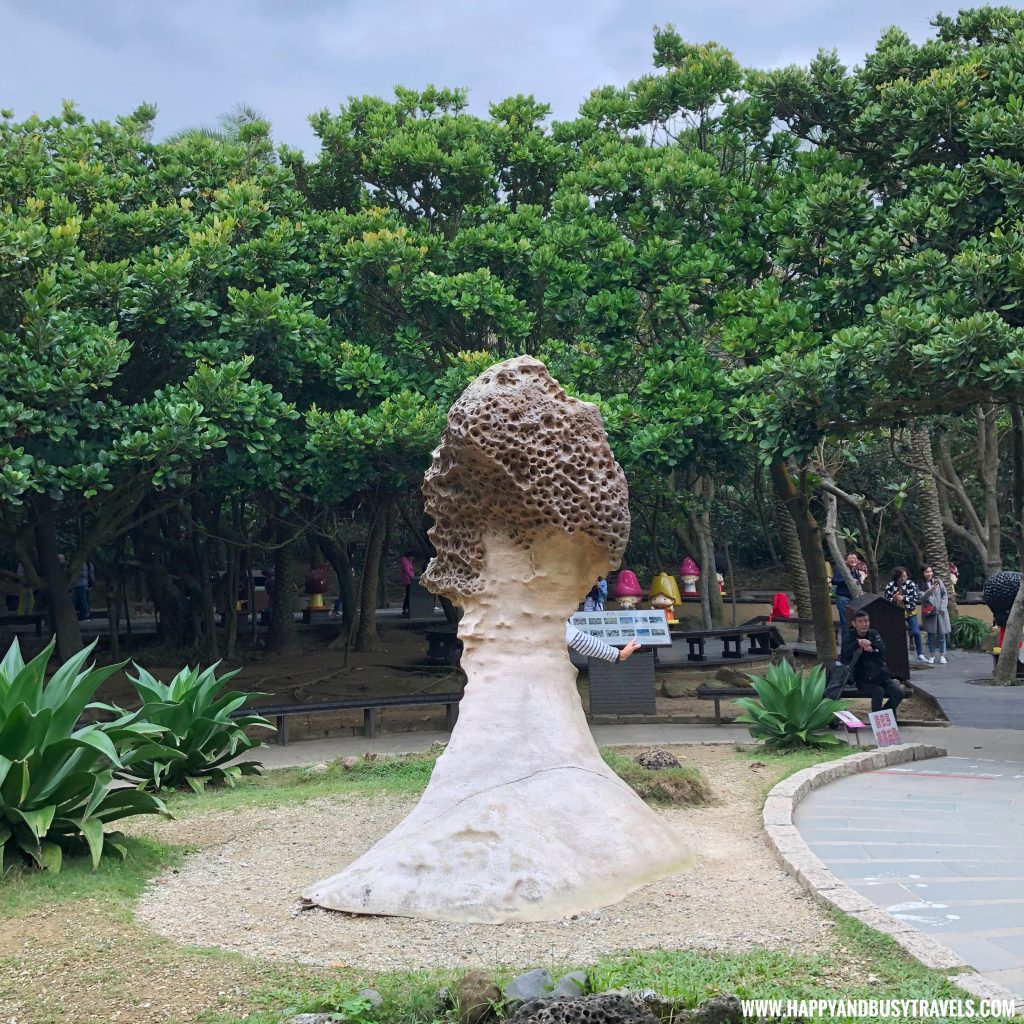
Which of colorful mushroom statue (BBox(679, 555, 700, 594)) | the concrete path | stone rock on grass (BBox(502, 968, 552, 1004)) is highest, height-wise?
colorful mushroom statue (BBox(679, 555, 700, 594))

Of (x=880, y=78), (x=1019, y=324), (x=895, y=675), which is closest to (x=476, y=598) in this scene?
(x=1019, y=324)

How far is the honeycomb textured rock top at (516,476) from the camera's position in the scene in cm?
727

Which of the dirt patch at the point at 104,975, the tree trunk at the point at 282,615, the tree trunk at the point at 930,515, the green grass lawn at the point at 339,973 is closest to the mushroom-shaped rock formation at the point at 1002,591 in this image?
the tree trunk at the point at 930,515

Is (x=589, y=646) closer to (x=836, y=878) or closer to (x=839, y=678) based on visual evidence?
(x=839, y=678)

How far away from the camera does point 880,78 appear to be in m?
13.7

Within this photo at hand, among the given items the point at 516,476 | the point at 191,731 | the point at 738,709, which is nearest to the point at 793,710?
the point at 738,709

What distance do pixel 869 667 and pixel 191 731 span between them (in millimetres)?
6733

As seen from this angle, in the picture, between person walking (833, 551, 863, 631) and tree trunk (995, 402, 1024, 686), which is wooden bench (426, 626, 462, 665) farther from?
tree trunk (995, 402, 1024, 686)

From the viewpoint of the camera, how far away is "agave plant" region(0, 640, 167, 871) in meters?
6.17

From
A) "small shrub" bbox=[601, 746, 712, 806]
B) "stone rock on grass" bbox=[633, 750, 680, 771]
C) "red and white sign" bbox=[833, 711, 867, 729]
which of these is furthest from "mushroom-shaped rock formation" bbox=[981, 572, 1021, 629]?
"small shrub" bbox=[601, 746, 712, 806]

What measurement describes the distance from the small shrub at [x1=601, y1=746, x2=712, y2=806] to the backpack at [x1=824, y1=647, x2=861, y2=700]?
2.75 meters

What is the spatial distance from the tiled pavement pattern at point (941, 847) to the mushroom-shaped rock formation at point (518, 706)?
1198 mm

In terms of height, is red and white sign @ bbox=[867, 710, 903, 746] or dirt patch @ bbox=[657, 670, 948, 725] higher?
red and white sign @ bbox=[867, 710, 903, 746]

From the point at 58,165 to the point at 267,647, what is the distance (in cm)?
925
